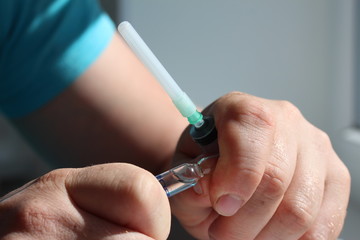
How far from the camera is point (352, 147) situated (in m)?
0.74

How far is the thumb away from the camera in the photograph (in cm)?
26

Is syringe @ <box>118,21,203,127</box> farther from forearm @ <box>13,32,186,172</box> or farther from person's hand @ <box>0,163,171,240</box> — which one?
forearm @ <box>13,32,186,172</box>

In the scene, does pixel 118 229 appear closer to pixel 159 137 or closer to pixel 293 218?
pixel 293 218

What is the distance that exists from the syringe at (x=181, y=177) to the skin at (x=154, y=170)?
0.04ft

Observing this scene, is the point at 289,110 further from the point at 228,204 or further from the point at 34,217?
the point at 34,217

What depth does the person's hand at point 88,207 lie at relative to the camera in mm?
248

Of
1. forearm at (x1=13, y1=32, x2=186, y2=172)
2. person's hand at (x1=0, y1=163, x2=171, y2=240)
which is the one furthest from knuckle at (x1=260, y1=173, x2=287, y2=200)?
forearm at (x1=13, y1=32, x2=186, y2=172)

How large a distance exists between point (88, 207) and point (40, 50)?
408mm

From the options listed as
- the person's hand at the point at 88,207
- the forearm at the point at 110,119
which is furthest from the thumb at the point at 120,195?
the forearm at the point at 110,119

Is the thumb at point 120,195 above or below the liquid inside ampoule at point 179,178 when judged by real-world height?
above

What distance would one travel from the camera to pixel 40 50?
2.03 feet

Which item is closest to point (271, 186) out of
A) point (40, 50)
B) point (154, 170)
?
point (154, 170)

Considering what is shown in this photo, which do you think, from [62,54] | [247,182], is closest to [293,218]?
[247,182]

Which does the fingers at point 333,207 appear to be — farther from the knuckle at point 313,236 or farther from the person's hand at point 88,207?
the person's hand at point 88,207
